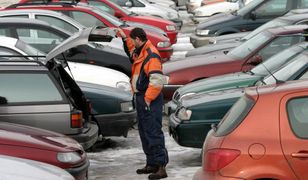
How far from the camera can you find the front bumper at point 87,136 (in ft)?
31.4

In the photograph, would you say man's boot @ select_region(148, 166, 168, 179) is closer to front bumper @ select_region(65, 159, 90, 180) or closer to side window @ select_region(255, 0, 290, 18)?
front bumper @ select_region(65, 159, 90, 180)

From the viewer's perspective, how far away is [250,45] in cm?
1323

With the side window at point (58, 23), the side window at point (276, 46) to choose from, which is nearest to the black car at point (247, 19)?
the side window at point (58, 23)

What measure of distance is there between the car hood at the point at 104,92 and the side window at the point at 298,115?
4612 millimetres

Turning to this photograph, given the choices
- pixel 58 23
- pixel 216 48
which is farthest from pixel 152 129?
pixel 58 23

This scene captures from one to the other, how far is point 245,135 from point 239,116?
26 centimetres

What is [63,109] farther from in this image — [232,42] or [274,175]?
[232,42]

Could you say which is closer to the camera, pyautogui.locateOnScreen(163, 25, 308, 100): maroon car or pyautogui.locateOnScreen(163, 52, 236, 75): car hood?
pyautogui.locateOnScreen(163, 25, 308, 100): maroon car

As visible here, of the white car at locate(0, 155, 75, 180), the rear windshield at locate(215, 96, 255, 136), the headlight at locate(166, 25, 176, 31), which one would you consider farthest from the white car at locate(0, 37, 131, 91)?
the headlight at locate(166, 25, 176, 31)

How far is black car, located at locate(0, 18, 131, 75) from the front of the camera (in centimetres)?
1408

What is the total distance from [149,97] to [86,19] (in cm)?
881

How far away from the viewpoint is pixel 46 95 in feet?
31.7

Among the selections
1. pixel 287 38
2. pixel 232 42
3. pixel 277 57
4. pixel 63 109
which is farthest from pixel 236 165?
pixel 232 42

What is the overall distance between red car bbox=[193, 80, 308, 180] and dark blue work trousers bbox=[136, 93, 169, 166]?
2490mm
